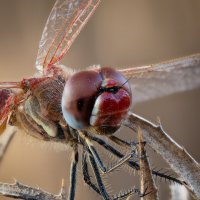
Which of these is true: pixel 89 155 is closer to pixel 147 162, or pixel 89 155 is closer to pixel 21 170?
pixel 147 162

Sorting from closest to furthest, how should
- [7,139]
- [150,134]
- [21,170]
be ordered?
[150,134], [7,139], [21,170]

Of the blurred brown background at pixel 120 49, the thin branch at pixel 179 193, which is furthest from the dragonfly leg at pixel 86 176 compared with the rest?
the blurred brown background at pixel 120 49

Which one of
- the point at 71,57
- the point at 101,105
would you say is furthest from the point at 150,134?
the point at 71,57

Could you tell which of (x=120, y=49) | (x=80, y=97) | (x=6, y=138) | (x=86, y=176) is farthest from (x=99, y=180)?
(x=120, y=49)

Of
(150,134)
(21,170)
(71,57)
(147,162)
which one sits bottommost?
(147,162)

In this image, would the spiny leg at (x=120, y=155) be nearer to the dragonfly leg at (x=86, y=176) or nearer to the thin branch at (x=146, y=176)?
the dragonfly leg at (x=86, y=176)
